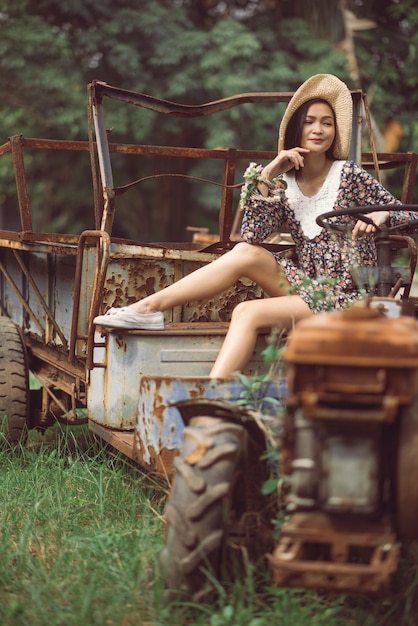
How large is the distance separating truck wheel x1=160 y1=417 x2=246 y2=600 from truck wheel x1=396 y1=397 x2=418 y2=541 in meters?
0.53

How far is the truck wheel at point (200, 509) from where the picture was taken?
2797 mm

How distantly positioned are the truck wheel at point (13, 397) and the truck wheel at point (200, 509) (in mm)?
1985

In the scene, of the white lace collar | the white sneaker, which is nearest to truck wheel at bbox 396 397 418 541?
the white sneaker

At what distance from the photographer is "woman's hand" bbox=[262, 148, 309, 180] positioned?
4.32 metres

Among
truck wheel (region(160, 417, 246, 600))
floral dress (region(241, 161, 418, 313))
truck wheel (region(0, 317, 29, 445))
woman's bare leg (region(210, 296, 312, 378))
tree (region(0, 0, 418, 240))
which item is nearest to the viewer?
truck wheel (region(160, 417, 246, 600))

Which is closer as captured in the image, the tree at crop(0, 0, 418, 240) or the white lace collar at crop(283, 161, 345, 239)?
the white lace collar at crop(283, 161, 345, 239)

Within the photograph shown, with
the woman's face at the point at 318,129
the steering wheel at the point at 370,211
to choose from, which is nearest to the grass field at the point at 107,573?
the steering wheel at the point at 370,211

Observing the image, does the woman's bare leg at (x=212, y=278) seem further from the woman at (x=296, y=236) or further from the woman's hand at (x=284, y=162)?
the woman's hand at (x=284, y=162)

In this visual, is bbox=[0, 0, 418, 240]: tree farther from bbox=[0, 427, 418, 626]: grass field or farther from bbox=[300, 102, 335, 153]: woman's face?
bbox=[0, 427, 418, 626]: grass field

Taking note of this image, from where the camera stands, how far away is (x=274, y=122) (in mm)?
14633

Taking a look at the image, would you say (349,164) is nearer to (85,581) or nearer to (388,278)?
(388,278)

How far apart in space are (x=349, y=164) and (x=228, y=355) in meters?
1.31

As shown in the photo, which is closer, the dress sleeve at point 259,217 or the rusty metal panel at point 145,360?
the rusty metal panel at point 145,360

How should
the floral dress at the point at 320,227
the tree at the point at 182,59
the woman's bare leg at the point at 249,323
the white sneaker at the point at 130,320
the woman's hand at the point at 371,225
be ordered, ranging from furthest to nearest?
the tree at the point at 182,59 < the floral dress at the point at 320,227 < the woman's hand at the point at 371,225 < the white sneaker at the point at 130,320 < the woman's bare leg at the point at 249,323
